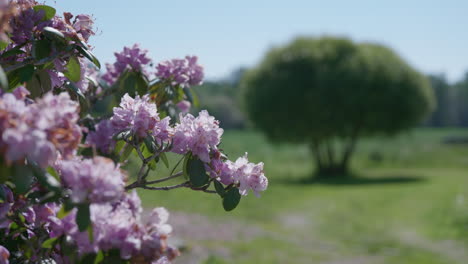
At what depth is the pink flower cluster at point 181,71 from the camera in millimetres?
Result: 2525

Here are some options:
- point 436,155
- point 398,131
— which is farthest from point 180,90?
point 436,155

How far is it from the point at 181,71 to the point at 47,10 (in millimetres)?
880

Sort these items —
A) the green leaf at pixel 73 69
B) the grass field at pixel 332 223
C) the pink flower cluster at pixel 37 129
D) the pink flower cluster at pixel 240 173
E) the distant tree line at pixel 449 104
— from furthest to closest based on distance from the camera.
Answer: the distant tree line at pixel 449 104 → the grass field at pixel 332 223 → the green leaf at pixel 73 69 → the pink flower cluster at pixel 240 173 → the pink flower cluster at pixel 37 129

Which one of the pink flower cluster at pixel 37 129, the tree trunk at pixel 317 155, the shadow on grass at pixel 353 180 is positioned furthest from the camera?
the tree trunk at pixel 317 155

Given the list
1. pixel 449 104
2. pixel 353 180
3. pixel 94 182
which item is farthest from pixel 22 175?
pixel 449 104

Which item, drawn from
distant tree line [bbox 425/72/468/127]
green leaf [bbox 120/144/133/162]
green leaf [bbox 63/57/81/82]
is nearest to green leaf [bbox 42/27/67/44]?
green leaf [bbox 63/57/81/82]

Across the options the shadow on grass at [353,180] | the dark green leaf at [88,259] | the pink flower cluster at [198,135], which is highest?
the shadow on grass at [353,180]

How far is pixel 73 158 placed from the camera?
1.37 m

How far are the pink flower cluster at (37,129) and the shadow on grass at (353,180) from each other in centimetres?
1724

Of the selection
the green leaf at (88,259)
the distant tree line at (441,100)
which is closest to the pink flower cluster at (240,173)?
the green leaf at (88,259)

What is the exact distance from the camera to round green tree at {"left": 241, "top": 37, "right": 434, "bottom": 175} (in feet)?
65.8

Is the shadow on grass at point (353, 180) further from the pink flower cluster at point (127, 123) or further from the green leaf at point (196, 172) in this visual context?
the pink flower cluster at point (127, 123)

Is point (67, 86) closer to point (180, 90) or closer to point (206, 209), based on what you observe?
point (180, 90)

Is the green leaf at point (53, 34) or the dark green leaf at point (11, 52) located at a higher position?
the green leaf at point (53, 34)
